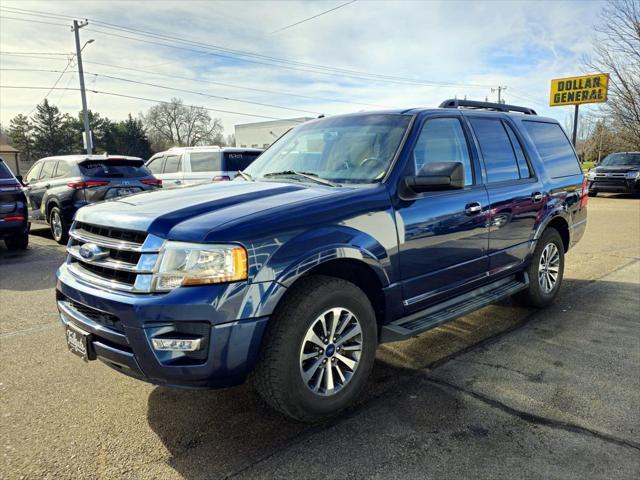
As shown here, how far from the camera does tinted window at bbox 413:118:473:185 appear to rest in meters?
3.52

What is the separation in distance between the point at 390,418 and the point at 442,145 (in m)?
2.10

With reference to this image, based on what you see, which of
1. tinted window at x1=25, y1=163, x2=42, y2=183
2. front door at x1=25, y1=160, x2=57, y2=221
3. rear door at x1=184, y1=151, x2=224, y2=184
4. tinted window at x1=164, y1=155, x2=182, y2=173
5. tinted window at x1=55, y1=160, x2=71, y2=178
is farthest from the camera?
tinted window at x1=164, y1=155, x2=182, y2=173

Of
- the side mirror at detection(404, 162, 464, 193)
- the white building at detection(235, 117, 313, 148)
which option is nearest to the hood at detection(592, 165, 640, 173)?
the side mirror at detection(404, 162, 464, 193)

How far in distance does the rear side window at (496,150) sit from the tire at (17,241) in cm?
815

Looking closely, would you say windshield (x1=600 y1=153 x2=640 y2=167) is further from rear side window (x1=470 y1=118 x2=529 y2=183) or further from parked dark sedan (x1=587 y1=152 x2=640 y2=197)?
rear side window (x1=470 y1=118 x2=529 y2=183)

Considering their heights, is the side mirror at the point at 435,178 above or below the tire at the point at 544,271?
above

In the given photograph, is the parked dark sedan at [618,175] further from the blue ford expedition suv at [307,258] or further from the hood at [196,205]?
the hood at [196,205]

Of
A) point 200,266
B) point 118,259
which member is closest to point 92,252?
point 118,259

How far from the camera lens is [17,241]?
8.79 metres

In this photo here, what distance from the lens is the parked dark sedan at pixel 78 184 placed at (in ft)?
29.5

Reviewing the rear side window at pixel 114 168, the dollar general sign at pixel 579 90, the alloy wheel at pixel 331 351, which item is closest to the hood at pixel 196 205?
the alloy wheel at pixel 331 351

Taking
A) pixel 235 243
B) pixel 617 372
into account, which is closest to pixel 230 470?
pixel 235 243

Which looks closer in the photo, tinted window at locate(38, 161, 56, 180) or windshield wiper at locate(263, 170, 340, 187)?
windshield wiper at locate(263, 170, 340, 187)

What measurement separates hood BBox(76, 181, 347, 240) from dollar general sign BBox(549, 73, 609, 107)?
29.9 meters
